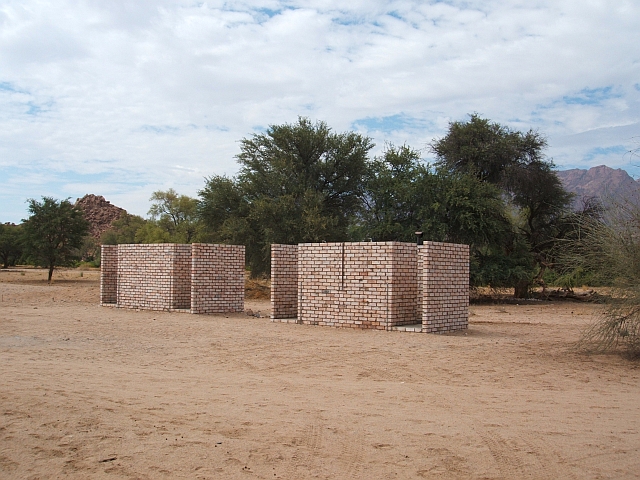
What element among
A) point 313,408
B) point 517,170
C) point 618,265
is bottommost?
point 313,408

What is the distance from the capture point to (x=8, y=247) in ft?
204

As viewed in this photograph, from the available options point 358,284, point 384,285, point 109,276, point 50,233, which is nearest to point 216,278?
point 358,284

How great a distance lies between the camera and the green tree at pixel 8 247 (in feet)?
195

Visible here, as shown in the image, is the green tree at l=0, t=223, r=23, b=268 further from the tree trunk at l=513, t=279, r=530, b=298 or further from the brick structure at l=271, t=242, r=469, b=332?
the brick structure at l=271, t=242, r=469, b=332

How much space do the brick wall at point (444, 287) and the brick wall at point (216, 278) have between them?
6.65 meters

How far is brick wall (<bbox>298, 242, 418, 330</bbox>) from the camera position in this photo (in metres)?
14.3

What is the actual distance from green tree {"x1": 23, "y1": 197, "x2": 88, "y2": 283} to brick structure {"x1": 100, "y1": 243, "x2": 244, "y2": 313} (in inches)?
833

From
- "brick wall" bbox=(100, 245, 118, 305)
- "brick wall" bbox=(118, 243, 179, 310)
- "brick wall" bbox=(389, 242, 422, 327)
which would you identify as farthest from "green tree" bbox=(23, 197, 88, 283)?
"brick wall" bbox=(389, 242, 422, 327)

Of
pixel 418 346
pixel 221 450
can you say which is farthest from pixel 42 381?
pixel 418 346

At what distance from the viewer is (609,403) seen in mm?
7445

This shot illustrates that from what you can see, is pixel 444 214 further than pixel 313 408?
Yes

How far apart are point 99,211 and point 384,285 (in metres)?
112

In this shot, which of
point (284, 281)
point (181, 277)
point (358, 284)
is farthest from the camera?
point (181, 277)

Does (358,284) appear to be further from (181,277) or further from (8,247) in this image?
(8,247)
